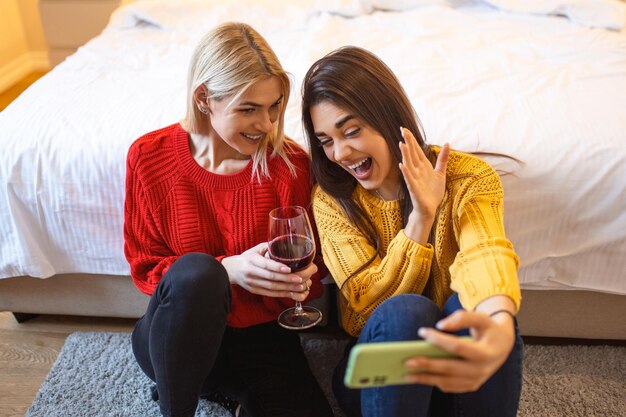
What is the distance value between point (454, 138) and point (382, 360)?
78cm

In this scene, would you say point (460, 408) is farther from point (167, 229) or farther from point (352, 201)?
Result: point (167, 229)

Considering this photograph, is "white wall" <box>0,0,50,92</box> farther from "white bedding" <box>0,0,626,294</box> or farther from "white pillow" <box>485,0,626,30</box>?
"white pillow" <box>485,0,626,30</box>

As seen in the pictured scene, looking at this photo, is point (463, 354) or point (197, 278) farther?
point (197, 278)

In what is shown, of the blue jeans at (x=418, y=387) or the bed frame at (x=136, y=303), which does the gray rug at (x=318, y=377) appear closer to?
the bed frame at (x=136, y=303)

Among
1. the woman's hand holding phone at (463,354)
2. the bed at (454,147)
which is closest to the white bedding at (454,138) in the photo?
the bed at (454,147)

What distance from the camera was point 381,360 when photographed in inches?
29.3

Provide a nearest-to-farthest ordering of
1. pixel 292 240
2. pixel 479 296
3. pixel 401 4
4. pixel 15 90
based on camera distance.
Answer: pixel 479 296 < pixel 292 240 < pixel 401 4 < pixel 15 90

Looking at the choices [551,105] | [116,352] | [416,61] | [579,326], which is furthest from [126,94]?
[579,326]

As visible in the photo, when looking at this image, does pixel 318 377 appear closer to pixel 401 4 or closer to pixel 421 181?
pixel 421 181

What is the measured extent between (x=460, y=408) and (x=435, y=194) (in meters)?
0.38

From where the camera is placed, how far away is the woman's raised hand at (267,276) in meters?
1.11

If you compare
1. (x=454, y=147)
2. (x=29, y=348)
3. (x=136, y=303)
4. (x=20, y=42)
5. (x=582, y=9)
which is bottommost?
(x=29, y=348)

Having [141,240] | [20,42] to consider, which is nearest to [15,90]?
[20,42]

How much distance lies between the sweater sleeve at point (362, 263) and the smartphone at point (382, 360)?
14.0 inches
